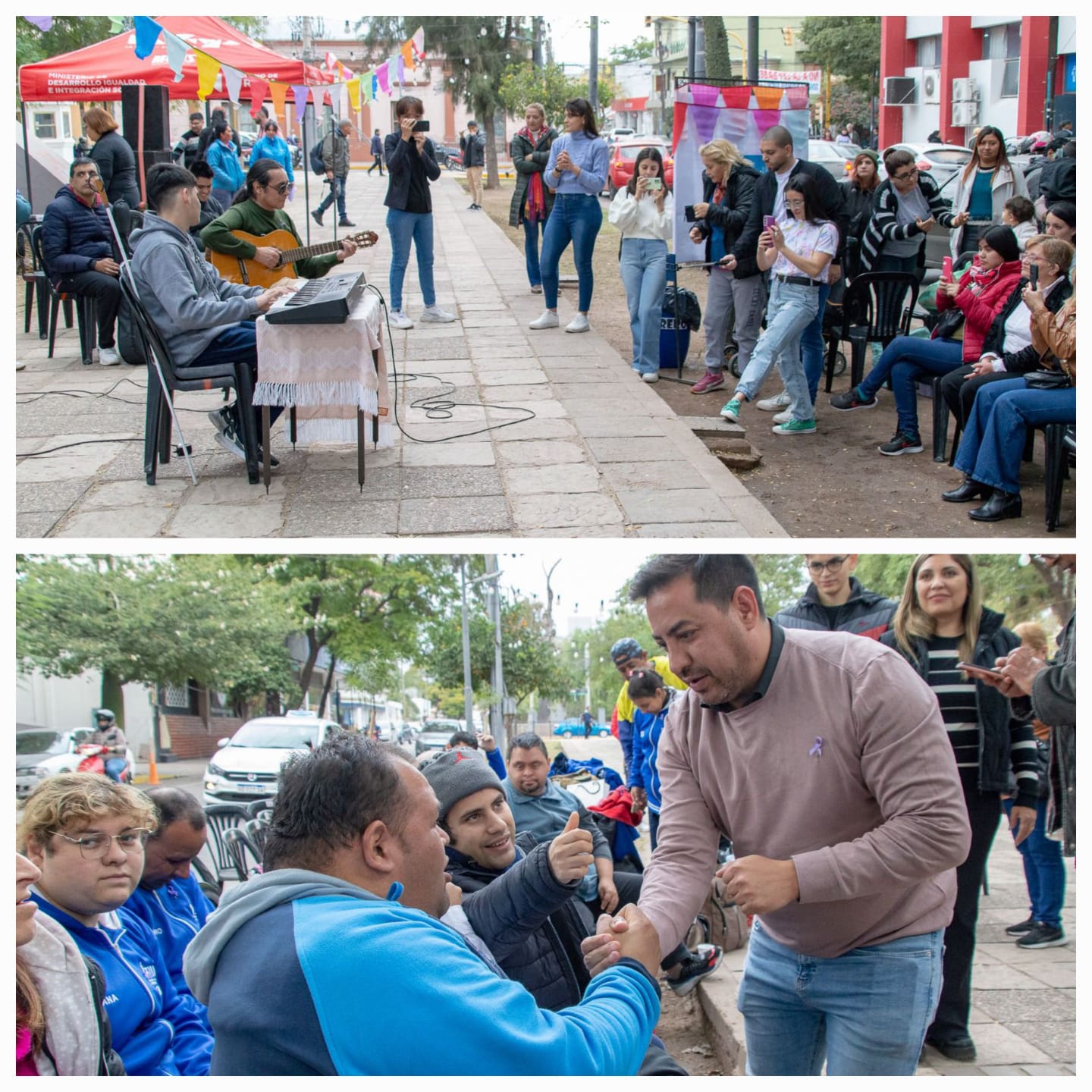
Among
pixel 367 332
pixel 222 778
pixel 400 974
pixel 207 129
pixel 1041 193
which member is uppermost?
pixel 207 129

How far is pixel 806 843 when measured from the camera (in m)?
2.39

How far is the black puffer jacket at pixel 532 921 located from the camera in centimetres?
249

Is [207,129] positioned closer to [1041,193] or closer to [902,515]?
[1041,193]

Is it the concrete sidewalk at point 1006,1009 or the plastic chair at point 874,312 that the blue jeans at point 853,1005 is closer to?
the concrete sidewalk at point 1006,1009

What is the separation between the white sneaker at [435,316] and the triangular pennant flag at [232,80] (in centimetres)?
306

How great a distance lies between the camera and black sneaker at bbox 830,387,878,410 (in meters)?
7.49

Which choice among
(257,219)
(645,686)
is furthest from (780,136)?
(645,686)

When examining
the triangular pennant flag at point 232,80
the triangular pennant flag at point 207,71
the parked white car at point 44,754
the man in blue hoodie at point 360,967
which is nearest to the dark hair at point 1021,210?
the man in blue hoodie at point 360,967

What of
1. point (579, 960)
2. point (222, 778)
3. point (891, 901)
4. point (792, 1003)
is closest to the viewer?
point (891, 901)

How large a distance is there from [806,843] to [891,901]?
206 mm

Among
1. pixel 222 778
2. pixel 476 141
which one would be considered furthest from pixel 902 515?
pixel 476 141

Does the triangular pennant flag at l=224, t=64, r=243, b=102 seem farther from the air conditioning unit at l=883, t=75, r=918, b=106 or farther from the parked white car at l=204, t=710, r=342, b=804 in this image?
the air conditioning unit at l=883, t=75, r=918, b=106

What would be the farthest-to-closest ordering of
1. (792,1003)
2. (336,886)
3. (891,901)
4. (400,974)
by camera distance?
1. (792,1003)
2. (891,901)
3. (336,886)
4. (400,974)

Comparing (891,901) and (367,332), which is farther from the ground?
(367,332)
